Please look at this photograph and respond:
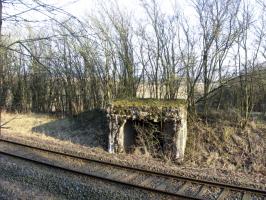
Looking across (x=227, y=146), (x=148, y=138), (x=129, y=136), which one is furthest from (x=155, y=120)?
(x=227, y=146)

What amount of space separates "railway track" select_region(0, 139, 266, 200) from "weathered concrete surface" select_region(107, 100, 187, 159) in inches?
123

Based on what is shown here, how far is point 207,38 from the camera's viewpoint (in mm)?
18453

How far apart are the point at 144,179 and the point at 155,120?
512 cm

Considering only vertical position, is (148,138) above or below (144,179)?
above

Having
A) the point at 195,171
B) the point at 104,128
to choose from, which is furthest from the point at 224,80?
the point at 195,171

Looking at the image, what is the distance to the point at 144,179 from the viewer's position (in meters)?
9.61

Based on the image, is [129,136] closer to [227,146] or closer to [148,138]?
[148,138]

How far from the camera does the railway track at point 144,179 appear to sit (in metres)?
8.46

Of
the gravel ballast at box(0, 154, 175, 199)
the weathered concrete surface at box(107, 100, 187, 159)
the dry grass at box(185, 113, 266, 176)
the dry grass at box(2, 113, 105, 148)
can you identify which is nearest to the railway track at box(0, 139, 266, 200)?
the gravel ballast at box(0, 154, 175, 199)

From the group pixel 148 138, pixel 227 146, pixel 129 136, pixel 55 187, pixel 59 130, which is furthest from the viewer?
pixel 59 130

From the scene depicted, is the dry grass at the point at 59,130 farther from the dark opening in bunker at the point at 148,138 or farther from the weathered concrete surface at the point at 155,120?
the dark opening in bunker at the point at 148,138

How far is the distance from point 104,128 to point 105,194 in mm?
9943

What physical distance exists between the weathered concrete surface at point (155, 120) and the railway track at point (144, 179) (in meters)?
3.13

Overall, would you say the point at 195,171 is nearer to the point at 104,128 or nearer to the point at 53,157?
the point at 53,157
